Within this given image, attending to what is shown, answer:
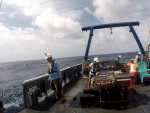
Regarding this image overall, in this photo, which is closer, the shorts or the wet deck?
the wet deck

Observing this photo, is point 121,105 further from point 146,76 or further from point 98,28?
point 98,28

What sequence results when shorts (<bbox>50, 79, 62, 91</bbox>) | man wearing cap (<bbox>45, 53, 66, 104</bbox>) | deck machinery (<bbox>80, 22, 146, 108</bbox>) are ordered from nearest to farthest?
deck machinery (<bbox>80, 22, 146, 108</bbox>), man wearing cap (<bbox>45, 53, 66, 104</bbox>), shorts (<bbox>50, 79, 62, 91</bbox>)

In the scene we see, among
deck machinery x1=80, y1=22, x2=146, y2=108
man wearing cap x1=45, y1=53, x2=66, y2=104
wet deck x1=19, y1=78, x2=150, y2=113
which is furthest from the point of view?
man wearing cap x1=45, y1=53, x2=66, y2=104

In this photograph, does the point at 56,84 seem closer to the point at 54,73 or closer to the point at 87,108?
the point at 54,73

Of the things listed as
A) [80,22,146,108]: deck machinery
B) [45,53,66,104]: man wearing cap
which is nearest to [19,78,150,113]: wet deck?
[80,22,146,108]: deck machinery

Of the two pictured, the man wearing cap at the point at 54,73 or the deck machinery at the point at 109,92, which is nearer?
the deck machinery at the point at 109,92

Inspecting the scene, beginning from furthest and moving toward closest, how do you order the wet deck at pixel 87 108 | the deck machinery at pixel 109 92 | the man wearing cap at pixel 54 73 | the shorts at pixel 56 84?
the shorts at pixel 56 84 < the man wearing cap at pixel 54 73 < the deck machinery at pixel 109 92 < the wet deck at pixel 87 108

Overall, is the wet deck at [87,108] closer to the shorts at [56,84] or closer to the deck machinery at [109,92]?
the deck machinery at [109,92]

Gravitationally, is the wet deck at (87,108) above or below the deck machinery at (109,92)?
below

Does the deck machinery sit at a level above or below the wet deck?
above

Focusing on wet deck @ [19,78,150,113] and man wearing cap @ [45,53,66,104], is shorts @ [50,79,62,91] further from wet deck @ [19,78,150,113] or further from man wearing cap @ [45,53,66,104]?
wet deck @ [19,78,150,113]

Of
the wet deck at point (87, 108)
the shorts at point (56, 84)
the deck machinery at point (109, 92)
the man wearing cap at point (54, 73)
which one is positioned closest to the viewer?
the wet deck at point (87, 108)

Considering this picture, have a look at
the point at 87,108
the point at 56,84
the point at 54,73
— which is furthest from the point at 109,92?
the point at 54,73

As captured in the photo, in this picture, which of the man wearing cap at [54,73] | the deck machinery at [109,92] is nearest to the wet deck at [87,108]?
the deck machinery at [109,92]
